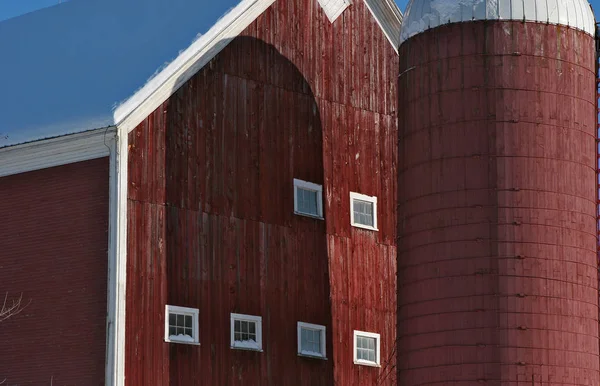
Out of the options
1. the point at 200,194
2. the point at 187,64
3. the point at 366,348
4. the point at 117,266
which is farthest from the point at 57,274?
the point at 366,348

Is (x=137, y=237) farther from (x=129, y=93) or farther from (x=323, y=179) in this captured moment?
(x=323, y=179)

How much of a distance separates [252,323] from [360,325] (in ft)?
11.4

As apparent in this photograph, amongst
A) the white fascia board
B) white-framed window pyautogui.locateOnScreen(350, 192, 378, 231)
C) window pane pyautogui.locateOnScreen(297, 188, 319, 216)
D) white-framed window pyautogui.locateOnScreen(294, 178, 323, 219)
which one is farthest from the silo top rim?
the white fascia board

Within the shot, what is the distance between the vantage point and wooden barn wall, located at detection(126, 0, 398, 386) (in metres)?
27.2

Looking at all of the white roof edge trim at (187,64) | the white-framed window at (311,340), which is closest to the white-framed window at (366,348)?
the white-framed window at (311,340)

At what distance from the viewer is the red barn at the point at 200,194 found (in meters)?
26.7

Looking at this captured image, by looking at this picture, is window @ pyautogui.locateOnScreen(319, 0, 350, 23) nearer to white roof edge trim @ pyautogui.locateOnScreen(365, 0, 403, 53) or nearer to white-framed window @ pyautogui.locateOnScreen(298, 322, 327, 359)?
white roof edge trim @ pyautogui.locateOnScreen(365, 0, 403, 53)

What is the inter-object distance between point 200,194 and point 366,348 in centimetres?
593

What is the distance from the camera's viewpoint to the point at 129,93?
90.5 feet

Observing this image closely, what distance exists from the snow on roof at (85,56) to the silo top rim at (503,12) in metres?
4.35

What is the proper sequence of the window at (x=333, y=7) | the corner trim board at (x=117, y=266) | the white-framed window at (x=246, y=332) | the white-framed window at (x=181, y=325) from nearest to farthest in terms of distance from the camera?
1. the corner trim board at (x=117, y=266)
2. the white-framed window at (x=181, y=325)
3. the white-framed window at (x=246, y=332)
4. the window at (x=333, y=7)

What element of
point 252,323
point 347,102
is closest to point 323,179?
point 347,102

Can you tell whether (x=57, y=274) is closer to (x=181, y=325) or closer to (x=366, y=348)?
(x=181, y=325)

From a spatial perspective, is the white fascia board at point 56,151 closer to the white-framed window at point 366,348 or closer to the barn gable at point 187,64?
the barn gable at point 187,64
